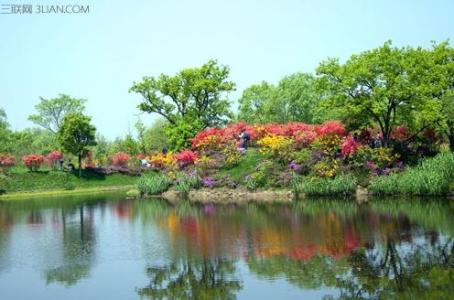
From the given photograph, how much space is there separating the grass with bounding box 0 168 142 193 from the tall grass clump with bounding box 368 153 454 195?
27784mm

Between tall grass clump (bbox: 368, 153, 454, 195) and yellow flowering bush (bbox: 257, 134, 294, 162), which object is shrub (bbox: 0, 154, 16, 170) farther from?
tall grass clump (bbox: 368, 153, 454, 195)

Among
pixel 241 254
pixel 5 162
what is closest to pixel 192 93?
pixel 5 162

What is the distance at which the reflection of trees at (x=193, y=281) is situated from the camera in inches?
505

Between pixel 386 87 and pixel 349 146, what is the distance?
13.7 ft

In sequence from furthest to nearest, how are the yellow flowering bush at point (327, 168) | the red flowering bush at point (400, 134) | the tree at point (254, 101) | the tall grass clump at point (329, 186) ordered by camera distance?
the tree at point (254, 101) < the red flowering bush at point (400, 134) < the yellow flowering bush at point (327, 168) < the tall grass clump at point (329, 186)

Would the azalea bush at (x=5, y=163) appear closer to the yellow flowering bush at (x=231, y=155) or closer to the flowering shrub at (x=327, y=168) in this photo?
the yellow flowering bush at (x=231, y=155)

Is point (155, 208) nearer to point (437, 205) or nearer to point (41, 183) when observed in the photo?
point (437, 205)

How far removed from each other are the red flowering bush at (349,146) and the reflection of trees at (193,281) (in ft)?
62.9

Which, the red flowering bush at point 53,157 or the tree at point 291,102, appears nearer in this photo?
the red flowering bush at point 53,157

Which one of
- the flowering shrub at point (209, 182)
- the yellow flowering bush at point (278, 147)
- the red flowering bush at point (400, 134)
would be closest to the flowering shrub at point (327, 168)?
the yellow flowering bush at point (278, 147)

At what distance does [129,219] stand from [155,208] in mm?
4885

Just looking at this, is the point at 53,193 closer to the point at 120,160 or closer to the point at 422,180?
the point at 120,160

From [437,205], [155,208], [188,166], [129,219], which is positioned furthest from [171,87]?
[437,205]

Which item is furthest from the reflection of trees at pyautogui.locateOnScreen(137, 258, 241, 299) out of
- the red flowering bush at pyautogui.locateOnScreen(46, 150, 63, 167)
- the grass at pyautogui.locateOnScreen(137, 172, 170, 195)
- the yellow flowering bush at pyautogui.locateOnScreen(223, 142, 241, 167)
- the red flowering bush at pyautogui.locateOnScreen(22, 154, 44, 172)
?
the red flowering bush at pyautogui.locateOnScreen(46, 150, 63, 167)
